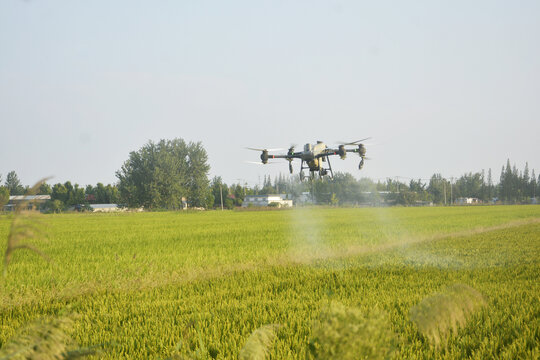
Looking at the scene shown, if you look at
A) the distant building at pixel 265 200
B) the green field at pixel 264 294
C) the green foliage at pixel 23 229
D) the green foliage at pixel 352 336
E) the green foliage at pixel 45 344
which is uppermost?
the distant building at pixel 265 200

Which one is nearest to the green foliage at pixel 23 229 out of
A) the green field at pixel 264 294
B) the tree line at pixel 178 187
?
the green field at pixel 264 294

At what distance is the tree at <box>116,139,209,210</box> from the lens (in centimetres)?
11025

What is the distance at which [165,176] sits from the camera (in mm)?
110562

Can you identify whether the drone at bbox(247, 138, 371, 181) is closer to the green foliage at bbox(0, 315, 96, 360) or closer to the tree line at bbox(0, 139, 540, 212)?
the green foliage at bbox(0, 315, 96, 360)

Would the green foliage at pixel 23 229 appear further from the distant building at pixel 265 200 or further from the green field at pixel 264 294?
the distant building at pixel 265 200

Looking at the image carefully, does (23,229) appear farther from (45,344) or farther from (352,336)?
(352,336)

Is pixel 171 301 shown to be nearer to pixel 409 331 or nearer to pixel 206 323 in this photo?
pixel 206 323

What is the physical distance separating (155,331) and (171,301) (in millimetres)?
2562

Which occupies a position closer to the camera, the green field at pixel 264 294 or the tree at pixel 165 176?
the green field at pixel 264 294

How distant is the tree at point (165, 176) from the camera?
110250 mm

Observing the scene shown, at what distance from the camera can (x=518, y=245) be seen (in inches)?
827

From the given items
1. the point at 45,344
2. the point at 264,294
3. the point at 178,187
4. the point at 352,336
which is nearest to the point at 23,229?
the point at 45,344

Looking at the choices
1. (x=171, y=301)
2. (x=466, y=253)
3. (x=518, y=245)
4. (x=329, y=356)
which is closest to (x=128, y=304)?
(x=171, y=301)

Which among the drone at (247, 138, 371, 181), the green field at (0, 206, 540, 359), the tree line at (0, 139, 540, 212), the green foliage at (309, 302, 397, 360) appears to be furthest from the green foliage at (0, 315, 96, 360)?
the tree line at (0, 139, 540, 212)
